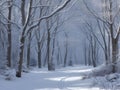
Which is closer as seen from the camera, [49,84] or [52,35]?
[49,84]

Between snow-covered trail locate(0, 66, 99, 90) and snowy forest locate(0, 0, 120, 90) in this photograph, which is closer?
snow-covered trail locate(0, 66, 99, 90)

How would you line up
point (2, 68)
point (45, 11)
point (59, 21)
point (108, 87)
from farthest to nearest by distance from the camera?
point (59, 21), point (45, 11), point (2, 68), point (108, 87)

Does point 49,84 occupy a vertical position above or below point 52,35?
below

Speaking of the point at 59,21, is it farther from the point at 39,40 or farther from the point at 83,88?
the point at 83,88

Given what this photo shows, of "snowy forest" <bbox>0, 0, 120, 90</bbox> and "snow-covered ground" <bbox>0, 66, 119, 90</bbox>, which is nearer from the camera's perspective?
"snow-covered ground" <bbox>0, 66, 119, 90</bbox>

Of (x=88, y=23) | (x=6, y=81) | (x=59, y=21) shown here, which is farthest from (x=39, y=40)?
(x=6, y=81)

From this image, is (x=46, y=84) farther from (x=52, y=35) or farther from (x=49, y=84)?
(x=52, y=35)

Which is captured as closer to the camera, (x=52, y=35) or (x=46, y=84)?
(x=46, y=84)

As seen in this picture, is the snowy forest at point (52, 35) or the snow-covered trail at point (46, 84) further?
the snowy forest at point (52, 35)

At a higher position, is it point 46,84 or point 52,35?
Result: point 52,35

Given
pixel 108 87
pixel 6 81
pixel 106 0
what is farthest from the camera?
pixel 106 0

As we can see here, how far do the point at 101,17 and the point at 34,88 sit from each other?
12.4 m

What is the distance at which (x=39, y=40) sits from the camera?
148 ft

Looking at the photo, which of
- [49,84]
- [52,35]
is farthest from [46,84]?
[52,35]
